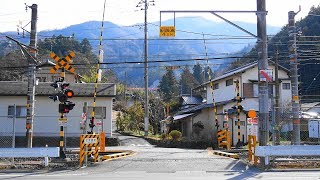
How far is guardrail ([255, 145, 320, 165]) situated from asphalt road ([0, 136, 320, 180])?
84cm

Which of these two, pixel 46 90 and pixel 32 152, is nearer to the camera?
pixel 32 152

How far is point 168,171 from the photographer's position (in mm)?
15555

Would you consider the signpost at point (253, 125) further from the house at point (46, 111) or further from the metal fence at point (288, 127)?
the house at point (46, 111)

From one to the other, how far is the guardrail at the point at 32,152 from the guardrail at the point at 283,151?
859 centimetres

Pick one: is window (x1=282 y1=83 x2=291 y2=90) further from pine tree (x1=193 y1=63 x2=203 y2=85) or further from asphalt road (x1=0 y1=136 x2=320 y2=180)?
pine tree (x1=193 y1=63 x2=203 y2=85)

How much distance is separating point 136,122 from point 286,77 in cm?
1692

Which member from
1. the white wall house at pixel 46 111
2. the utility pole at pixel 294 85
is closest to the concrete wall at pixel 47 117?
the white wall house at pixel 46 111

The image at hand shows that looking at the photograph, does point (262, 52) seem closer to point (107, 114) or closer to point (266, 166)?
point (266, 166)

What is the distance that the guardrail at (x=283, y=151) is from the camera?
16828 millimetres

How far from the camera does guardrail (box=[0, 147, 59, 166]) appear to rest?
56.4 ft

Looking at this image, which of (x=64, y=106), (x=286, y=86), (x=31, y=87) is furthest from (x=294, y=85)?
(x=286, y=86)

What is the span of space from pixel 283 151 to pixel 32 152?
34.9 ft

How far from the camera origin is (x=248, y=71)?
4119 cm

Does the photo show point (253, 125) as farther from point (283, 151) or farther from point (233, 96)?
point (233, 96)
